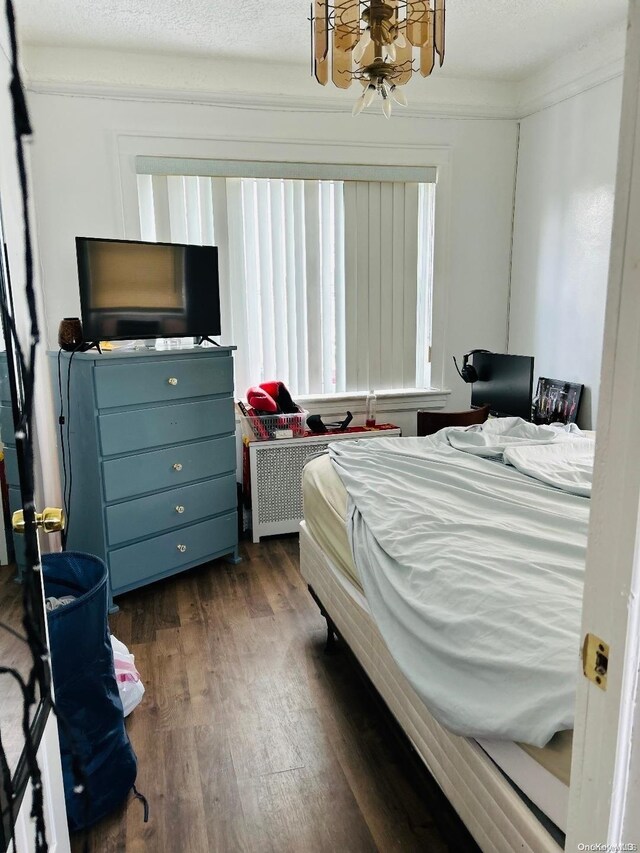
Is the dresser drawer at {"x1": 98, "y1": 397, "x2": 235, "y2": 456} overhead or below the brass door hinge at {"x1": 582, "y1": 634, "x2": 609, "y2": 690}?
below

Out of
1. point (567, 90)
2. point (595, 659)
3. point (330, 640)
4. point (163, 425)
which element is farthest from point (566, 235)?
point (595, 659)

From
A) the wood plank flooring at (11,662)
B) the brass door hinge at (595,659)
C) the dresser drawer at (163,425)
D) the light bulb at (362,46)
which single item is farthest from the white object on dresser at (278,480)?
the brass door hinge at (595,659)

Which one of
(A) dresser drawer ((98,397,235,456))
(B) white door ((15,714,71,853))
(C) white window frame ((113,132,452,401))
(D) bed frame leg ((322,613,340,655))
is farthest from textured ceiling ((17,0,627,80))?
(B) white door ((15,714,71,853))

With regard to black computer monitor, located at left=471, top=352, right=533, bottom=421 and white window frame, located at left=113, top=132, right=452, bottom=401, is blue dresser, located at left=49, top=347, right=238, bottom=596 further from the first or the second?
black computer monitor, located at left=471, top=352, right=533, bottom=421

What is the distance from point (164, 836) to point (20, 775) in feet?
2.80

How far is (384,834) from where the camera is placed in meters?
1.51

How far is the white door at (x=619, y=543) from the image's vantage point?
1.63 ft

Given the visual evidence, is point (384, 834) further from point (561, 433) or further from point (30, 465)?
point (561, 433)

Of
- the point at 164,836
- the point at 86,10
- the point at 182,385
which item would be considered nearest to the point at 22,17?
the point at 86,10

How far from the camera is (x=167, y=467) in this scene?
2.80 meters

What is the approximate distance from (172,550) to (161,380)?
2.77 feet

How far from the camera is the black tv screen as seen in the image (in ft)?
8.63

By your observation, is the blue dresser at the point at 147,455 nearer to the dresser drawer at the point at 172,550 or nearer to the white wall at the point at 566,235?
the dresser drawer at the point at 172,550

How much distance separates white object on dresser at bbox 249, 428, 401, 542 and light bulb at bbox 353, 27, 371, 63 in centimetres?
202
